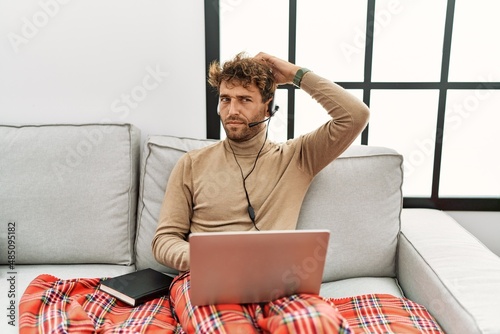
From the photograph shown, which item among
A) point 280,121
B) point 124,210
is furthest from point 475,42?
point 124,210

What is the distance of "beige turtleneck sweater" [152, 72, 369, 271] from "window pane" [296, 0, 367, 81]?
19.5 inches

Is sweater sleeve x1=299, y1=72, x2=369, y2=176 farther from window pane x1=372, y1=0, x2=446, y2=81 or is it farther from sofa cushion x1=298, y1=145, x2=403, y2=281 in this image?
window pane x1=372, y1=0, x2=446, y2=81

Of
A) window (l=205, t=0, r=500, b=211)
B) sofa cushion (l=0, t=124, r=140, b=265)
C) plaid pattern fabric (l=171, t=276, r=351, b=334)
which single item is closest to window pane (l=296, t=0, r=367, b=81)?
window (l=205, t=0, r=500, b=211)

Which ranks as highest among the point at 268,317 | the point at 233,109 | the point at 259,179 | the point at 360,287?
the point at 233,109

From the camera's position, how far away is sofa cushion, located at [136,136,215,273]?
151cm

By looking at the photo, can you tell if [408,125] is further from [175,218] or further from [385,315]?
[175,218]

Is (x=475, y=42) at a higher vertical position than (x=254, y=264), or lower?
higher

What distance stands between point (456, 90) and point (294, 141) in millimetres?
856

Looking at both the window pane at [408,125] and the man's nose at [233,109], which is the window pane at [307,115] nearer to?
the window pane at [408,125]

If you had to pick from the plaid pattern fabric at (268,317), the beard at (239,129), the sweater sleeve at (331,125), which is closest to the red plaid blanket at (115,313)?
the plaid pattern fabric at (268,317)

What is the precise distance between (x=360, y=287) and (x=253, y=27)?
1147 millimetres

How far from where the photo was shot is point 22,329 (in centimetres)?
109

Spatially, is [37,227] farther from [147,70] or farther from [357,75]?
[357,75]

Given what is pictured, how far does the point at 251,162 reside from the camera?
1.44m
